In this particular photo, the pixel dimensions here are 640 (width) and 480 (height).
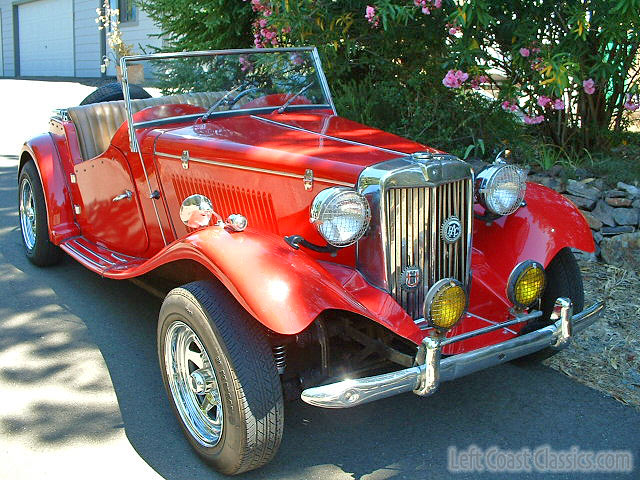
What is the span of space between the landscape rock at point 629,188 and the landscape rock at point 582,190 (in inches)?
7.3

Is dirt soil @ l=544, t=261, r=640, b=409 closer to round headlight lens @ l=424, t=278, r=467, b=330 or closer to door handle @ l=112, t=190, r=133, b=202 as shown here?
round headlight lens @ l=424, t=278, r=467, b=330

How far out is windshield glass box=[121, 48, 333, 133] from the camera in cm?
398

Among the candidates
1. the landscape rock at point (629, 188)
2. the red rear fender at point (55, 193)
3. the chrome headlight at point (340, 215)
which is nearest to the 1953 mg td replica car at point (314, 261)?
the chrome headlight at point (340, 215)

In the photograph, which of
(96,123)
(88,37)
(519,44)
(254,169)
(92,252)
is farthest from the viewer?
(88,37)

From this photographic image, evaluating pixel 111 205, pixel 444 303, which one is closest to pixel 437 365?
pixel 444 303

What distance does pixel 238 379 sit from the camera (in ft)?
8.25

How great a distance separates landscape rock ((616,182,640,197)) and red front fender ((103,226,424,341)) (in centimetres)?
301

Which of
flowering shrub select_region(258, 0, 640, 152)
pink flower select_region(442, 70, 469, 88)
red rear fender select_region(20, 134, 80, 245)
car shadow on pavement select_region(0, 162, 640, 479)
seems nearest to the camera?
car shadow on pavement select_region(0, 162, 640, 479)

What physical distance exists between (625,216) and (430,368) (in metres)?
3.13

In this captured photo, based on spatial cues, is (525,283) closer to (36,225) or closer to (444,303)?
(444,303)

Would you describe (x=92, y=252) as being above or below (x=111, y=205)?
below

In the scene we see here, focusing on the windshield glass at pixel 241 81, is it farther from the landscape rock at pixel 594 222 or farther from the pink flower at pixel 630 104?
the pink flower at pixel 630 104

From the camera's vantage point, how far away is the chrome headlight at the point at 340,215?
2725mm

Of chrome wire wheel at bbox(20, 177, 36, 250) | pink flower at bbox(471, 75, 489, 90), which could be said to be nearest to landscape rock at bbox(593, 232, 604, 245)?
pink flower at bbox(471, 75, 489, 90)
